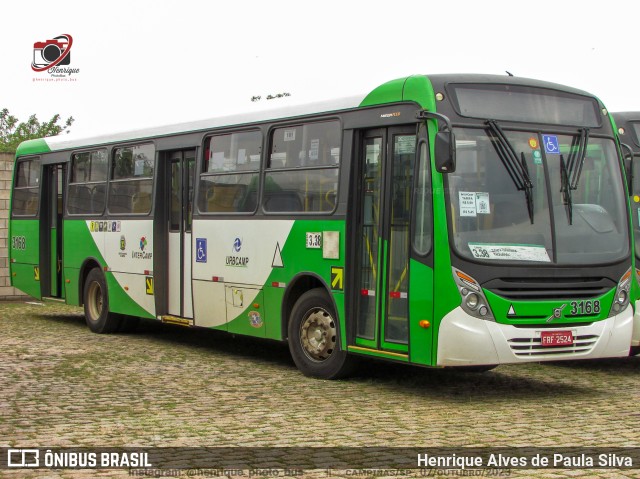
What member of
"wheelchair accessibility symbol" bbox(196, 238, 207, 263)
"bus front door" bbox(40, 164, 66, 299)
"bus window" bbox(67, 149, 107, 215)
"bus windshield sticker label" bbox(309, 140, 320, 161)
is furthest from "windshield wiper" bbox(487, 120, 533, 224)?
"bus front door" bbox(40, 164, 66, 299)

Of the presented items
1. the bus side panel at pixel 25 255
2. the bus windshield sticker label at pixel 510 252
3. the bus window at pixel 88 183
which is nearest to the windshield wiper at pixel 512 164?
the bus windshield sticker label at pixel 510 252

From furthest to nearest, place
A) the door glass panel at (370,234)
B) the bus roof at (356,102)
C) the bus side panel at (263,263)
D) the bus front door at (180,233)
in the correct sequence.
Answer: the bus front door at (180,233) → the bus side panel at (263,263) → the door glass panel at (370,234) → the bus roof at (356,102)

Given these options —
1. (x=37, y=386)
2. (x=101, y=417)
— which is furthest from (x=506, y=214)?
(x=37, y=386)

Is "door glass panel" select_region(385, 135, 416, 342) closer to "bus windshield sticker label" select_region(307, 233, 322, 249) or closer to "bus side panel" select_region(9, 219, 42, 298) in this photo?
"bus windshield sticker label" select_region(307, 233, 322, 249)

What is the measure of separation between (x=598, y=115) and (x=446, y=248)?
2483 millimetres

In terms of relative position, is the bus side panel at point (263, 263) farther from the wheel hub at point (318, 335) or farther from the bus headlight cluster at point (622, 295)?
the bus headlight cluster at point (622, 295)

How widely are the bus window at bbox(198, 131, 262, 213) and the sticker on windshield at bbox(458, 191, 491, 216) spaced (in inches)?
135

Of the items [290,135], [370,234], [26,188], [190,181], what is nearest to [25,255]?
[26,188]

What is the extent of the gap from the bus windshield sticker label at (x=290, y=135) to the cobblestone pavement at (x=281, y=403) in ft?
8.60

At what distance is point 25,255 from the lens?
19438 millimetres

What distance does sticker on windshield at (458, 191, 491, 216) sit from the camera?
10.2 metres

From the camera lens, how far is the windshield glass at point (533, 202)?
10258 mm

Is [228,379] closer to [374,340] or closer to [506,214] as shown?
[374,340]

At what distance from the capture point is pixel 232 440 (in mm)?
8375
